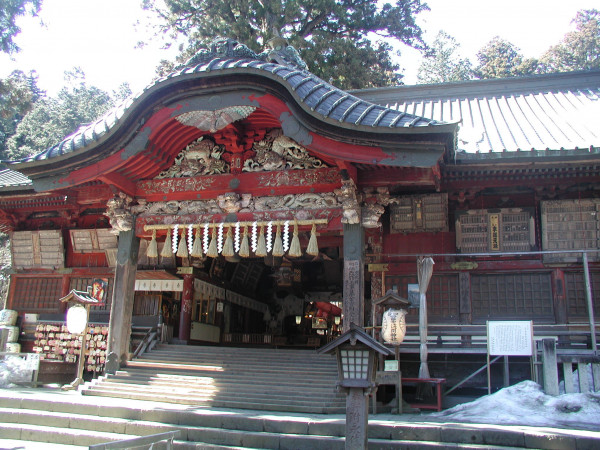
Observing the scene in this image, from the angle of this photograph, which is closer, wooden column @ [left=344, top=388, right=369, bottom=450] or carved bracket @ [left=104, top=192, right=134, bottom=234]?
wooden column @ [left=344, top=388, right=369, bottom=450]

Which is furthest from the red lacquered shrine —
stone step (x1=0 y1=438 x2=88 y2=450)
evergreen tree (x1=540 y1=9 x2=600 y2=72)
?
evergreen tree (x1=540 y1=9 x2=600 y2=72)

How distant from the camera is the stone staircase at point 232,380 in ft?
28.8

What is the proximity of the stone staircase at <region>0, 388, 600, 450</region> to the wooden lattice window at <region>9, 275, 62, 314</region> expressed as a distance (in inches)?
235

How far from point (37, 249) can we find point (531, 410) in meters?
13.4

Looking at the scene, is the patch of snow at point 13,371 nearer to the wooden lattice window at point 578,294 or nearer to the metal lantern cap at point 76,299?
the metal lantern cap at point 76,299

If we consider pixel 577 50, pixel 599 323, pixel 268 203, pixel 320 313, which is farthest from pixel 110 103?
pixel 599 323

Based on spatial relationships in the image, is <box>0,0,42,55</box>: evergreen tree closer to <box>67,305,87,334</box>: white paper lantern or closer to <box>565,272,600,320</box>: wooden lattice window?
<box>67,305,87,334</box>: white paper lantern

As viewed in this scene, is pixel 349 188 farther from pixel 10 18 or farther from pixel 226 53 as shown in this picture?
pixel 10 18

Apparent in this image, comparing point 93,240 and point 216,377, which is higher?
point 93,240

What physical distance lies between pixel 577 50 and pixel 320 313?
25.2 metres

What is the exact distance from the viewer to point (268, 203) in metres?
10.4

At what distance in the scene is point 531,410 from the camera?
7840 millimetres

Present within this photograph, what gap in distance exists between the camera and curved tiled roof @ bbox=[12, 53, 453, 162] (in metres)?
A: 8.68

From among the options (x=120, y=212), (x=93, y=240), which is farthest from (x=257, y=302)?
(x=120, y=212)
